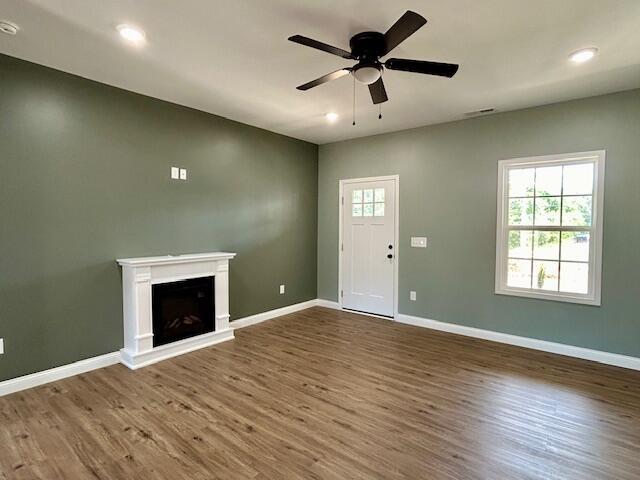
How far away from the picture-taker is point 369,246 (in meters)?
5.29

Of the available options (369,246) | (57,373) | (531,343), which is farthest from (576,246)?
(57,373)

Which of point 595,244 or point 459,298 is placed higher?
point 595,244

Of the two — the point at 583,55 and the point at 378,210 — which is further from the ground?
the point at 583,55

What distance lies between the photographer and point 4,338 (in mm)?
2799

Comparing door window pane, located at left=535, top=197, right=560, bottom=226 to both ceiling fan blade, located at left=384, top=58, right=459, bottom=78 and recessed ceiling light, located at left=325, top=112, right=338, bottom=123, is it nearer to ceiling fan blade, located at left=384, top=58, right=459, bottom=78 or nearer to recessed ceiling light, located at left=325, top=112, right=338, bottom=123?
ceiling fan blade, located at left=384, top=58, right=459, bottom=78

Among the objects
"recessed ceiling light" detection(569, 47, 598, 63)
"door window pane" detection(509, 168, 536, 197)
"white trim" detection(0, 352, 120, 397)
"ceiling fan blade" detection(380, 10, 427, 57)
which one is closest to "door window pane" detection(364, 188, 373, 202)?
"door window pane" detection(509, 168, 536, 197)

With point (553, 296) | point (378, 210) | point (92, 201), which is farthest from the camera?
point (378, 210)

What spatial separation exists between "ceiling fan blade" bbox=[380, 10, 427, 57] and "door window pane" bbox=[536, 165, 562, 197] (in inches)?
106

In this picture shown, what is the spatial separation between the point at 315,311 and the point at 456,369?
2618mm

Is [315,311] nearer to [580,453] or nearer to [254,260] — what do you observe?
[254,260]

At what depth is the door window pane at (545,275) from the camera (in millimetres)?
3828

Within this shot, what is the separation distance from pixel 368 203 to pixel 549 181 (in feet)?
7.65

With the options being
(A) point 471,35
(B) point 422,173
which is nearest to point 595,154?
(B) point 422,173

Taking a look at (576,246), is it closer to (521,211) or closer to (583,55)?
(521,211)
